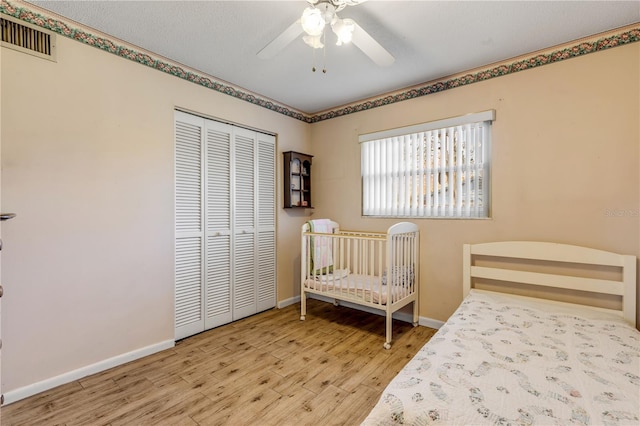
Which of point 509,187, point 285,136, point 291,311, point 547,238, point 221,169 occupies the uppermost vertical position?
point 285,136

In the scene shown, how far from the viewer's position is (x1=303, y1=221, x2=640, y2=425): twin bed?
101 centimetres

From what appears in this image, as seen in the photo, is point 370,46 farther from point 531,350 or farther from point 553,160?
point 531,350

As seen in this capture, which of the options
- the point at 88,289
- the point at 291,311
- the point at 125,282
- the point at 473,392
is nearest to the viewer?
the point at 473,392

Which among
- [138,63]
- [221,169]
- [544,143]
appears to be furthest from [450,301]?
[138,63]

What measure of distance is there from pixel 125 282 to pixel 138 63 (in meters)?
1.70

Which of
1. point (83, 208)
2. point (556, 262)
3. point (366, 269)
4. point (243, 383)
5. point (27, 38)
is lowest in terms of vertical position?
point (243, 383)

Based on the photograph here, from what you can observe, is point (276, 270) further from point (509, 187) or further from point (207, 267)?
point (509, 187)

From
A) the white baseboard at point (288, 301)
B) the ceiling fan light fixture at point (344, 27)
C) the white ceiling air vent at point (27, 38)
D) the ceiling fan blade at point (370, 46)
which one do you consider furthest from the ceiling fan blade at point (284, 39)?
the white baseboard at point (288, 301)

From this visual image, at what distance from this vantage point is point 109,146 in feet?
6.97

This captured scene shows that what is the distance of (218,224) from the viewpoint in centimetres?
287

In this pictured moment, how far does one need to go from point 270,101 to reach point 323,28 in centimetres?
188

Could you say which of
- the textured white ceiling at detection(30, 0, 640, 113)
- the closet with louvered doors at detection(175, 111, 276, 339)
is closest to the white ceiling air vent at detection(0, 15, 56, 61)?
the textured white ceiling at detection(30, 0, 640, 113)

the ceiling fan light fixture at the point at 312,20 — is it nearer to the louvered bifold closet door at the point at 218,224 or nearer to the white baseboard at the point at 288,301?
the louvered bifold closet door at the point at 218,224

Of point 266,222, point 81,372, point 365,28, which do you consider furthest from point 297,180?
point 81,372
